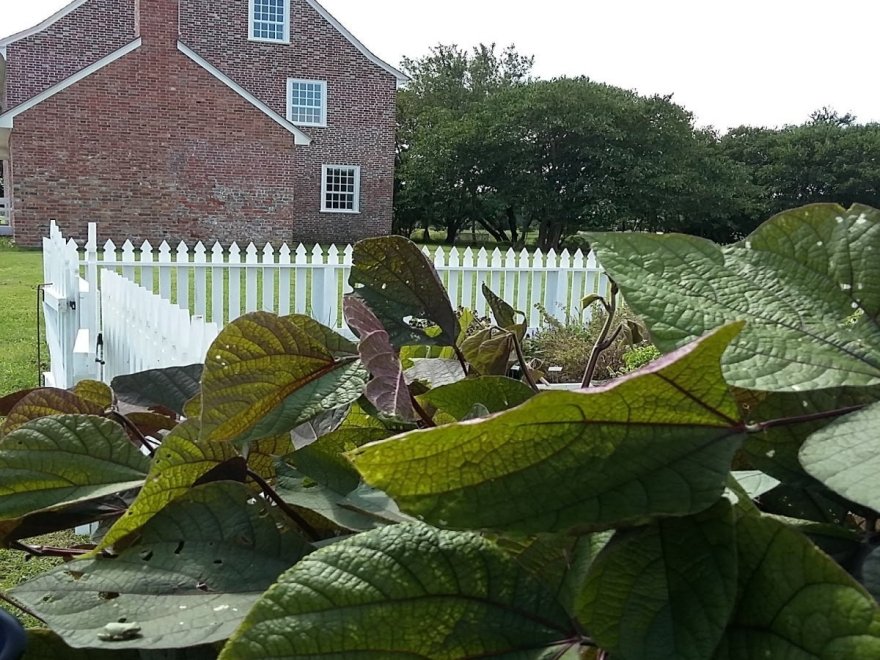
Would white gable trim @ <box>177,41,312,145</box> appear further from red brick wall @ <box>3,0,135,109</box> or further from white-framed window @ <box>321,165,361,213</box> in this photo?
white-framed window @ <box>321,165,361,213</box>

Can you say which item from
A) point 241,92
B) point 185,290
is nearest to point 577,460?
point 185,290

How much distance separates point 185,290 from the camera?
26.4ft

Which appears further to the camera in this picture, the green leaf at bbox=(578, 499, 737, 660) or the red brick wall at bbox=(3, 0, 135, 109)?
the red brick wall at bbox=(3, 0, 135, 109)

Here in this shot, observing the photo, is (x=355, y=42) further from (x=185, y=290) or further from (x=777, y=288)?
(x=777, y=288)

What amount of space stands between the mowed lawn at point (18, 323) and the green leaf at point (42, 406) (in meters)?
5.45

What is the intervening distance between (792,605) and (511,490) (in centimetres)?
10

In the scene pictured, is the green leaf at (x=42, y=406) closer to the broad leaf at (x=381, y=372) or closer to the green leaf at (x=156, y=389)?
the green leaf at (x=156, y=389)

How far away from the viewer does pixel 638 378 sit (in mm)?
284

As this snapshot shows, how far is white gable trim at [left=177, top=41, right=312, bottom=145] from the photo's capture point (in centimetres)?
1978

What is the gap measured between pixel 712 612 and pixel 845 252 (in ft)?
0.60

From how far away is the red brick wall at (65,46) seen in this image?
2231cm

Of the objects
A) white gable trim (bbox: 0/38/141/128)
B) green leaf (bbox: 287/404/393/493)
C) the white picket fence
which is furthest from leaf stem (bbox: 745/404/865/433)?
white gable trim (bbox: 0/38/141/128)

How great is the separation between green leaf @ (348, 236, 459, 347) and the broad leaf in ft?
0.17

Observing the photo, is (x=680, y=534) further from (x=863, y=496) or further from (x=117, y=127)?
(x=117, y=127)
